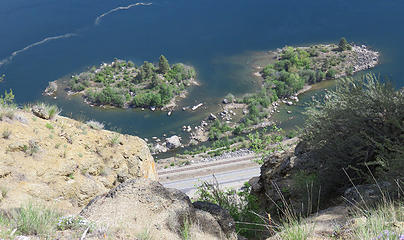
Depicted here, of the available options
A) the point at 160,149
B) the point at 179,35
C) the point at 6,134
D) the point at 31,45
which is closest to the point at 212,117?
the point at 160,149


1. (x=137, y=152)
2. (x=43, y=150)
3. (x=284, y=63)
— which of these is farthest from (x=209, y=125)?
(x=43, y=150)

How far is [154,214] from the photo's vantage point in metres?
5.34

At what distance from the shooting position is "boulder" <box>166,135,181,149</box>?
3375 cm

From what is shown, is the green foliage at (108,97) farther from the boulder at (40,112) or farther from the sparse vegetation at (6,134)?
the sparse vegetation at (6,134)

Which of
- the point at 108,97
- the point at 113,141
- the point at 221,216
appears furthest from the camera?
the point at 108,97

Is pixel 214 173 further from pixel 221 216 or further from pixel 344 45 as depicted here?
pixel 344 45

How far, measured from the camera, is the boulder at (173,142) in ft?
111

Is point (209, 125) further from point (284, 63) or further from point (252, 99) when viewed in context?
point (284, 63)

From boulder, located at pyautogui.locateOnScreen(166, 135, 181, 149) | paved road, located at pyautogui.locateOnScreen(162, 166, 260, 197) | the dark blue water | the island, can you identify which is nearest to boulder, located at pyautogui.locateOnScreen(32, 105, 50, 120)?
paved road, located at pyautogui.locateOnScreen(162, 166, 260, 197)

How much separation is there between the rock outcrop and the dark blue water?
30483 mm

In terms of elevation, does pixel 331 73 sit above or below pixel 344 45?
below

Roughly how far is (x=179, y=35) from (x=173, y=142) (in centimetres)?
2711

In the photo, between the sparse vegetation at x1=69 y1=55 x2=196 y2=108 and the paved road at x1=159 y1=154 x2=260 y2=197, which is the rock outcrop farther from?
the sparse vegetation at x1=69 y1=55 x2=196 y2=108

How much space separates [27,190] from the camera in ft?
21.6
